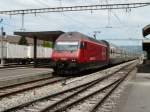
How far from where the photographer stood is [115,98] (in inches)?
624

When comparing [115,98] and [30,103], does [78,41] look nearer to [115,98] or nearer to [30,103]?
[115,98]

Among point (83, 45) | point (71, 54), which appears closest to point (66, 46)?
point (71, 54)

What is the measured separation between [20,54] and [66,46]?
27228 mm

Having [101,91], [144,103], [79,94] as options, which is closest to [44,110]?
[144,103]

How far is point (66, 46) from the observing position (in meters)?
28.0

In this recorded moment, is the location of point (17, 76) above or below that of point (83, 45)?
below

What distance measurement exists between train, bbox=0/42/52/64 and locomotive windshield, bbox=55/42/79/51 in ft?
72.8

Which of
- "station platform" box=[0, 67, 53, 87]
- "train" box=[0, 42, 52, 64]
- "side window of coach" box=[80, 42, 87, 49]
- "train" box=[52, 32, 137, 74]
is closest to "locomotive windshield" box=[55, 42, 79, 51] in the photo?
"train" box=[52, 32, 137, 74]

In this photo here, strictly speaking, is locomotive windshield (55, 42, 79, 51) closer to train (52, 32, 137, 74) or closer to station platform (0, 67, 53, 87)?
train (52, 32, 137, 74)

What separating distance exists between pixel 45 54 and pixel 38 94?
4757cm

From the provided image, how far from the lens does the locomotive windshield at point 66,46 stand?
2765cm

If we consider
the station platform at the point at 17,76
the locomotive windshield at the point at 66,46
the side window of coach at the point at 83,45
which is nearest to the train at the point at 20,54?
the station platform at the point at 17,76

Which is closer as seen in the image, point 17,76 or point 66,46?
point 17,76

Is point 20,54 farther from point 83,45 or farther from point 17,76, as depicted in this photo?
point 17,76
